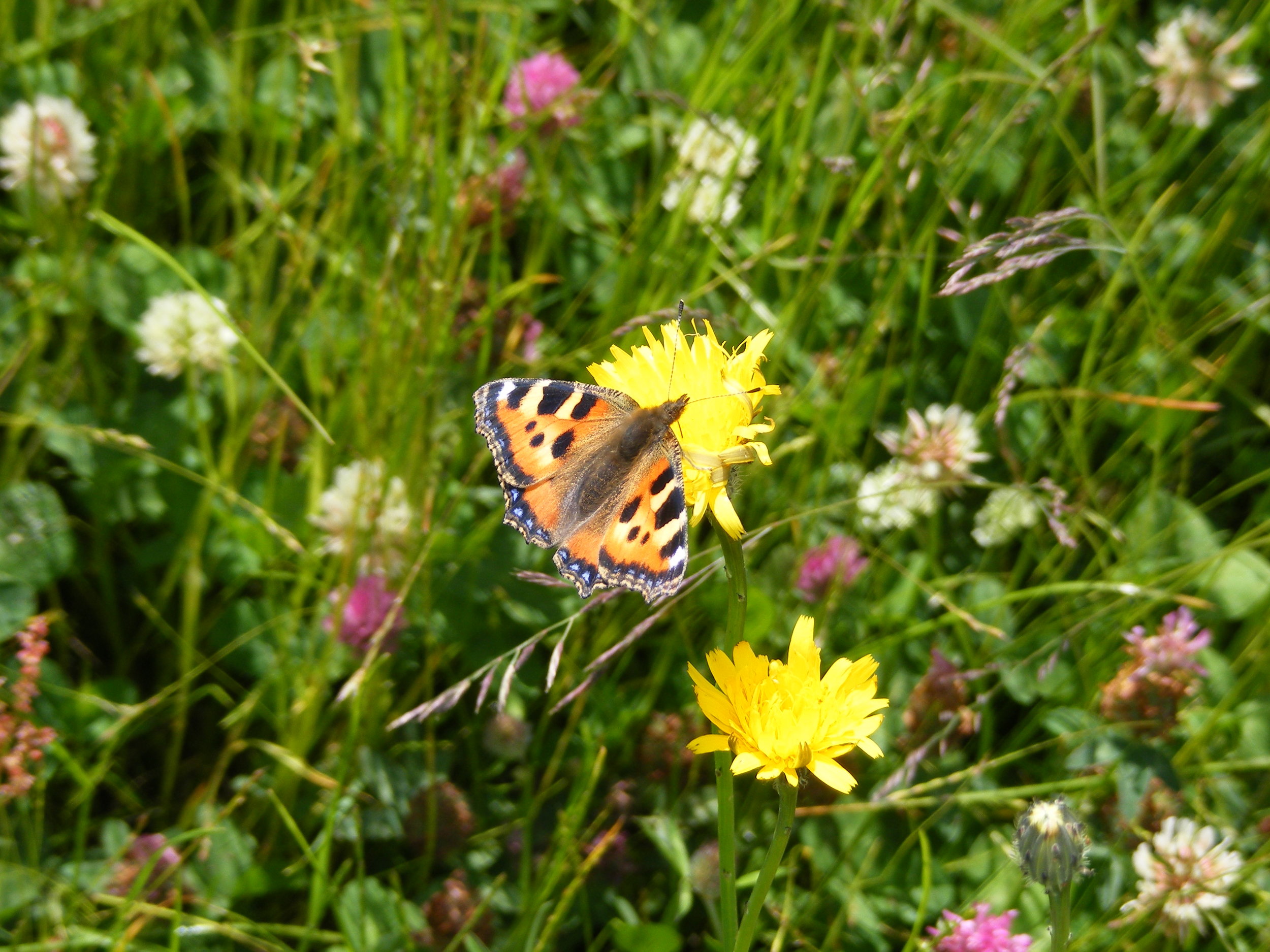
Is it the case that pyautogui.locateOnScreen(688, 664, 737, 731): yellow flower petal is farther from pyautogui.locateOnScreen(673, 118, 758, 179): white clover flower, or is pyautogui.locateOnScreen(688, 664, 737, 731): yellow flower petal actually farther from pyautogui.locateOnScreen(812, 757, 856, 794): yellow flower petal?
pyautogui.locateOnScreen(673, 118, 758, 179): white clover flower

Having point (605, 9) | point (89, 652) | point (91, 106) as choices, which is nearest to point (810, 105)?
point (605, 9)

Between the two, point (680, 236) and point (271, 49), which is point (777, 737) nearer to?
point (680, 236)

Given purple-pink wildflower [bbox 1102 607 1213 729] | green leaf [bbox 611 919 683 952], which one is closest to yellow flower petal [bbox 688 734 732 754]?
green leaf [bbox 611 919 683 952]

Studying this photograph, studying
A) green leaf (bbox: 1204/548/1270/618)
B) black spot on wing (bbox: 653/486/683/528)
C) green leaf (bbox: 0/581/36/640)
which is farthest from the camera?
green leaf (bbox: 1204/548/1270/618)

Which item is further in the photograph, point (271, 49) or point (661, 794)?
point (271, 49)

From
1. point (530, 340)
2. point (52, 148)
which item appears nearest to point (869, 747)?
point (530, 340)

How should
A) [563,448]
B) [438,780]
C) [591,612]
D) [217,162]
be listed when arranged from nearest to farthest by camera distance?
[563,448], [438,780], [591,612], [217,162]

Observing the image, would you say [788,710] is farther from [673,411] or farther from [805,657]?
[673,411]
